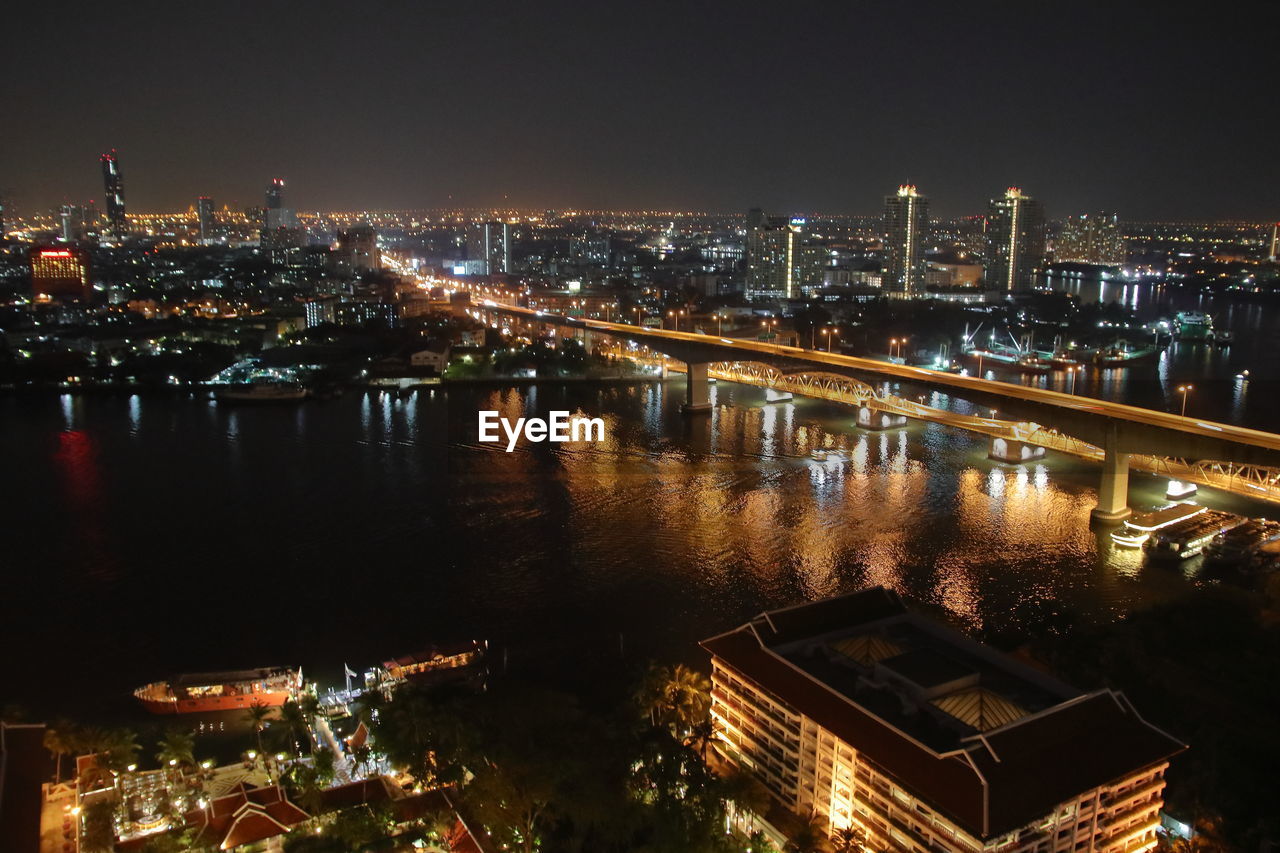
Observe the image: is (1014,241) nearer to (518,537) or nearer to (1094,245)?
(1094,245)

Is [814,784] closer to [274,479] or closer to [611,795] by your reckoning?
[611,795]

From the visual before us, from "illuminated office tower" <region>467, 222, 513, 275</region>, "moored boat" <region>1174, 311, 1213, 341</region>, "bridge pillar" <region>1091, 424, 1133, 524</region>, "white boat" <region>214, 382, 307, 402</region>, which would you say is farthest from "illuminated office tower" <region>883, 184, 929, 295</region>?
"bridge pillar" <region>1091, 424, 1133, 524</region>

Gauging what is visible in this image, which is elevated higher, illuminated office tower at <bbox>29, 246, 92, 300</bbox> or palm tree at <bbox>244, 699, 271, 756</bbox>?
illuminated office tower at <bbox>29, 246, 92, 300</bbox>

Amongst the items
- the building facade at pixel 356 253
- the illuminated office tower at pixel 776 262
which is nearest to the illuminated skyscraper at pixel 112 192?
the building facade at pixel 356 253

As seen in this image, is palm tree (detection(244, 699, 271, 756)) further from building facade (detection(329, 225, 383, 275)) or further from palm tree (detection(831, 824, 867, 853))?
building facade (detection(329, 225, 383, 275))

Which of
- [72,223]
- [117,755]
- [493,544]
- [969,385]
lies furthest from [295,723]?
[72,223]

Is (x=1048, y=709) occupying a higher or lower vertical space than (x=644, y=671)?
higher

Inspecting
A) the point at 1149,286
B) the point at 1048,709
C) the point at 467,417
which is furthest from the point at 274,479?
the point at 1149,286
